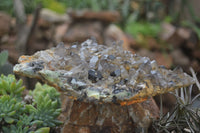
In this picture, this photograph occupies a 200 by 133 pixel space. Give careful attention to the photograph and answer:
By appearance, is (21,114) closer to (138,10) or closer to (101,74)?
(101,74)

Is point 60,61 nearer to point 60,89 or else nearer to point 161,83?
point 60,89

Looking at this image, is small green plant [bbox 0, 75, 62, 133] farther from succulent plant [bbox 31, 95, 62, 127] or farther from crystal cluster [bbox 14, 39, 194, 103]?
crystal cluster [bbox 14, 39, 194, 103]

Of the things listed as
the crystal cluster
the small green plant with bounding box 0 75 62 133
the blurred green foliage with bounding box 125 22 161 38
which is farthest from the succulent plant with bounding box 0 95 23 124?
the blurred green foliage with bounding box 125 22 161 38

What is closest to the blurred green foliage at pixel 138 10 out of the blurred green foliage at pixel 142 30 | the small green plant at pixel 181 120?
the blurred green foliage at pixel 142 30

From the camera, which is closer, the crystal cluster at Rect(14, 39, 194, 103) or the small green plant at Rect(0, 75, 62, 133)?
the crystal cluster at Rect(14, 39, 194, 103)

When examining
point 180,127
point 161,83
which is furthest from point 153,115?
point 161,83

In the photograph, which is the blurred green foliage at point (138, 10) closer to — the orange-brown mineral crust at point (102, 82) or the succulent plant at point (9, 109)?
the orange-brown mineral crust at point (102, 82)

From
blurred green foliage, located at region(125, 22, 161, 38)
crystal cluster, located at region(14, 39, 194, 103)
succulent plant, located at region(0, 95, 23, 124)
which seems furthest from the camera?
blurred green foliage, located at region(125, 22, 161, 38)
